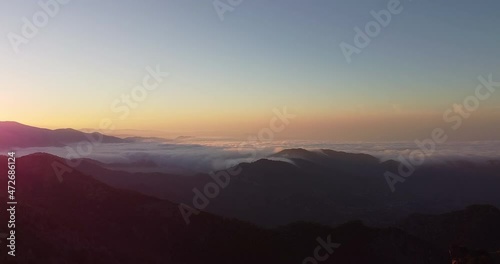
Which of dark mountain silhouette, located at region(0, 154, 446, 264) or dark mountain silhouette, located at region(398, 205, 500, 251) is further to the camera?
dark mountain silhouette, located at region(398, 205, 500, 251)

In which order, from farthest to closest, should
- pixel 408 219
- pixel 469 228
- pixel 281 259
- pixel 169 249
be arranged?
pixel 408 219, pixel 469 228, pixel 281 259, pixel 169 249

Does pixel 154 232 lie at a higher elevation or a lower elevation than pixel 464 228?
higher

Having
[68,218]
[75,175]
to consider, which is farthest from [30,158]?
[68,218]

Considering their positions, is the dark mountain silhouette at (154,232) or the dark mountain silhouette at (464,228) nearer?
the dark mountain silhouette at (154,232)

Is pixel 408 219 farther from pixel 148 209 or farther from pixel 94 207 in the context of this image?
pixel 94 207

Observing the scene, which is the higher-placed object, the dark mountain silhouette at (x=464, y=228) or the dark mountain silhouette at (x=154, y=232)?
the dark mountain silhouette at (x=154, y=232)

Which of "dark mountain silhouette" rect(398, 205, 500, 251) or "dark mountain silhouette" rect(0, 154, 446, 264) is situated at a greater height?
"dark mountain silhouette" rect(0, 154, 446, 264)

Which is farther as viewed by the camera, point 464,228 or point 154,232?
point 464,228

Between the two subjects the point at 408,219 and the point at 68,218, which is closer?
the point at 68,218
